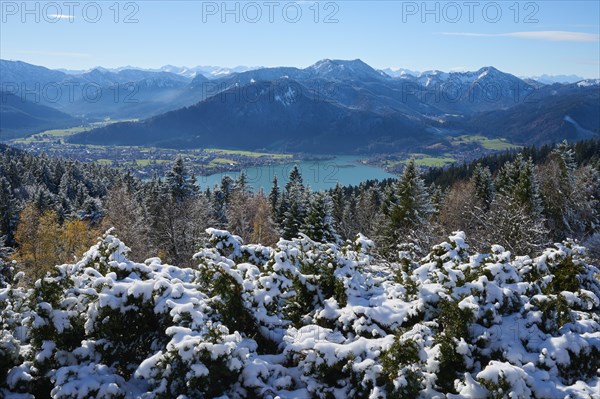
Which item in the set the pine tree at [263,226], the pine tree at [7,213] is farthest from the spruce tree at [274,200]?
the pine tree at [7,213]

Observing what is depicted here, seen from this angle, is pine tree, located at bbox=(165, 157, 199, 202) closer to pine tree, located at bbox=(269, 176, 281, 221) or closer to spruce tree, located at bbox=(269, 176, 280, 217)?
pine tree, located at bbox=(269, 176, 281, 221)

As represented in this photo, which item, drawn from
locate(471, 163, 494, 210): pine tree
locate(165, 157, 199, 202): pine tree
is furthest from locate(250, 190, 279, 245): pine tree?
locate(471, 163, 494, 210): pine tree

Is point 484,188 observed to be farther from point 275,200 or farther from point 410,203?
point 275,200

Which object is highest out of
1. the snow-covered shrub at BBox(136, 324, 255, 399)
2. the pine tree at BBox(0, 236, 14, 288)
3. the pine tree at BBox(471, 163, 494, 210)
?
the pine tree at BBox(471, 163, 494, 210)

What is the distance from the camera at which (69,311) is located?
300 inches

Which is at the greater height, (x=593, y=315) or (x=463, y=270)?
(x=463, y=270)

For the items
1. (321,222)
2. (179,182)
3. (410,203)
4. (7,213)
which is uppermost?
(179,182)

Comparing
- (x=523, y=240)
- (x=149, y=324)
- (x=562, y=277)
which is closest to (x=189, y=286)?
(x=149, y=324)

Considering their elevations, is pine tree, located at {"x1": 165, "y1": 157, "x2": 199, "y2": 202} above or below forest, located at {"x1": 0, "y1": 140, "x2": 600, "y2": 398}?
above

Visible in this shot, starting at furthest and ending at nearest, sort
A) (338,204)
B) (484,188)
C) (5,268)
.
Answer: (338,204) → (484,188) → (5,268)

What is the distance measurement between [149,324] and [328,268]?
3979mm

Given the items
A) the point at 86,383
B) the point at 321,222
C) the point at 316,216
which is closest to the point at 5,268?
the point at 316,216

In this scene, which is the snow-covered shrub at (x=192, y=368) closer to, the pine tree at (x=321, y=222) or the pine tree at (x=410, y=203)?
the pine tree at (x=321, y=222)

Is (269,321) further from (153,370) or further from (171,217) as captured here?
(171,217)
